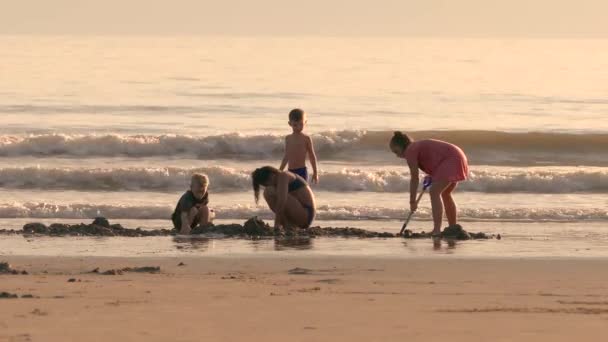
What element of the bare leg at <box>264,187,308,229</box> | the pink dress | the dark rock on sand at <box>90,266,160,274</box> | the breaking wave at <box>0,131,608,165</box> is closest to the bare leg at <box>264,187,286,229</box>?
the bare leg at <box>264,187,308,229</box>

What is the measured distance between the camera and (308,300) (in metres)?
9.96

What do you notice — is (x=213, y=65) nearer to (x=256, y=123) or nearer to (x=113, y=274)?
(x=256, y=123)

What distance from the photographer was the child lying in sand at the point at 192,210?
1422cm

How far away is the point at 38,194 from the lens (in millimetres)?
19297

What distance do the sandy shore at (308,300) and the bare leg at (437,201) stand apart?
1.93 m

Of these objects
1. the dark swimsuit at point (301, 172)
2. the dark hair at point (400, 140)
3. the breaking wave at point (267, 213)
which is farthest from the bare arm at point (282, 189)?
the breaking wave at point (267, 213)

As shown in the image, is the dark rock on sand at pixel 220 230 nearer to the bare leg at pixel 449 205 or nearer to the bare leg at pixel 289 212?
the bare leg at pixel 289 212

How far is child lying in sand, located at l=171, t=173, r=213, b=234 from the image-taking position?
46.6 ft

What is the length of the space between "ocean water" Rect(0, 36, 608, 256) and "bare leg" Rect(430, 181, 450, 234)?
49.7 inches

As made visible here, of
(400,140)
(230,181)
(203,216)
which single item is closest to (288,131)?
(230,181)

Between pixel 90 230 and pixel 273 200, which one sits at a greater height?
pixel 273 200

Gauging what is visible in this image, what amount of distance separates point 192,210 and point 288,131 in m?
15.4

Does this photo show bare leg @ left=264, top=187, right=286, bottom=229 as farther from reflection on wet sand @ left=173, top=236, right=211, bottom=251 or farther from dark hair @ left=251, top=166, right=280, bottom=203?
reflection on wet sand @ left=173, top=236, right=211, bottom=251

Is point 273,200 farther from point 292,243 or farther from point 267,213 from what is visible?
point 267,213
